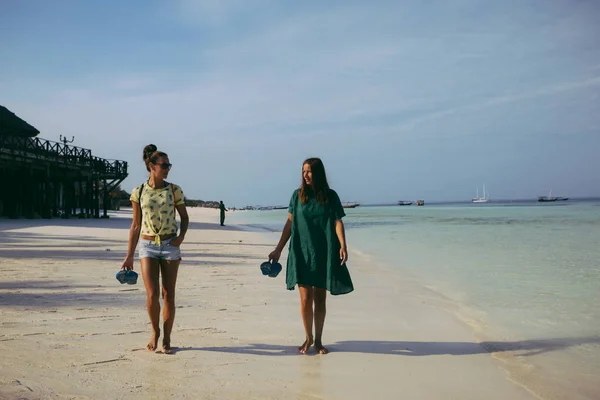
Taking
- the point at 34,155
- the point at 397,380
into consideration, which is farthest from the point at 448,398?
the point at 34,155

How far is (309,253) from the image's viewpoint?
4832 millimetres

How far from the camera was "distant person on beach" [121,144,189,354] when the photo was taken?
15.0 ft

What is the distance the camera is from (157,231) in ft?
Result: 15.0

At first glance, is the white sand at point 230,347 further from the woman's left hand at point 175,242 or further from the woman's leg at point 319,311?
the woman's left hand at point 175,242

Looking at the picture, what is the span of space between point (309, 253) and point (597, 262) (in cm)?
1274

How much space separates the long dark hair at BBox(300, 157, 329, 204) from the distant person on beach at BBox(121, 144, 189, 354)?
1.10m

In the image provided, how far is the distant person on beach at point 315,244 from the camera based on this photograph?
188 inches

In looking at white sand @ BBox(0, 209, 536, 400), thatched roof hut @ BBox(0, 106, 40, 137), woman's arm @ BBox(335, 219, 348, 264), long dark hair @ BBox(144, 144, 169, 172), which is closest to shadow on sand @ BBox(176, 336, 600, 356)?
white sand @ BBox(0, 209, 536, 400)

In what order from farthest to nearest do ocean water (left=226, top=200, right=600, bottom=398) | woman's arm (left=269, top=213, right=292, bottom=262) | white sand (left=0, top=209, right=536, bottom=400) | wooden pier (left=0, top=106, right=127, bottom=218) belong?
1. wooden pier (left=0, top=106, right=127, bottom=218)
2. ocean water (left=226, top=200, right=600, bottom=398)
3. woman's arm (left=269, top=213, right=292, bottom=262)
4. white sand (left=0, top=209, right=536, bottom=400)

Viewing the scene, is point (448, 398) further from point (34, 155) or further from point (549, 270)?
point (34, 155)

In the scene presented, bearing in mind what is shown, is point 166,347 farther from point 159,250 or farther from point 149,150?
point 149,150


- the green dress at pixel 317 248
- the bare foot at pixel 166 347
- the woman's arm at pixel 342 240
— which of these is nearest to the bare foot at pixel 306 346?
the green dress at pixel 317 248

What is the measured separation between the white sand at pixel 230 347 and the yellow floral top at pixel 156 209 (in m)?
1.08

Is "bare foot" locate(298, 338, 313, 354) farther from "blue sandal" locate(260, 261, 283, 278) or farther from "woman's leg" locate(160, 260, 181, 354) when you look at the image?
"woman's leg" locate(160, 260, 181, 354)
